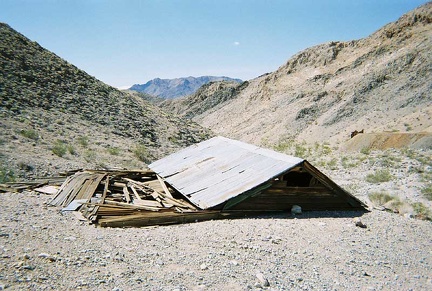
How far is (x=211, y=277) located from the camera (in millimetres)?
6109

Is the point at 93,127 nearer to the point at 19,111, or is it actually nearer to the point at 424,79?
the point at 19,111

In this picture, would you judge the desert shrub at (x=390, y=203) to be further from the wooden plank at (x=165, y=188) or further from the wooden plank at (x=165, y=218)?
the wooden plank at (x=165, y=188)

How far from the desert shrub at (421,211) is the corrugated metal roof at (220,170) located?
5.05m

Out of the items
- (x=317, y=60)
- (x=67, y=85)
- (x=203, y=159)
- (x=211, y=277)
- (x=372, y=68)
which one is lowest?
(x=211, y=277)

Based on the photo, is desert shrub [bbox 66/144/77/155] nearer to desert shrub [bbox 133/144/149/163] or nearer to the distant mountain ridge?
desert shrub [bbox 133/144/149/163]

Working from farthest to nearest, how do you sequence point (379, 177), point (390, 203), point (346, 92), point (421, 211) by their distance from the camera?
point (346, 92) → point (379, 177) → point (390, 203) → point (421, 211)

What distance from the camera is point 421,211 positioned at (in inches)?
518

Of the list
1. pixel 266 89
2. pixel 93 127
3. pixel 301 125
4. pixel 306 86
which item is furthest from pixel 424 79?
pixel 93 127

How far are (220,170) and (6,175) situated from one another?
9335 mm

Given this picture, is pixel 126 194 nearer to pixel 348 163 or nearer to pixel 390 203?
pixel 390 203

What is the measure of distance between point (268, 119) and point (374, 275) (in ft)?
176

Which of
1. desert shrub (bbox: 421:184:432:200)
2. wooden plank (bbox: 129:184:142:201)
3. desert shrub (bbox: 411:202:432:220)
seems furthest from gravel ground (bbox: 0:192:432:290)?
desert shrub (bbox: 421:184:432:200)

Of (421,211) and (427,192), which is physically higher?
(427,192)

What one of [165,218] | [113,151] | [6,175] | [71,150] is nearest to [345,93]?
[113,151]
